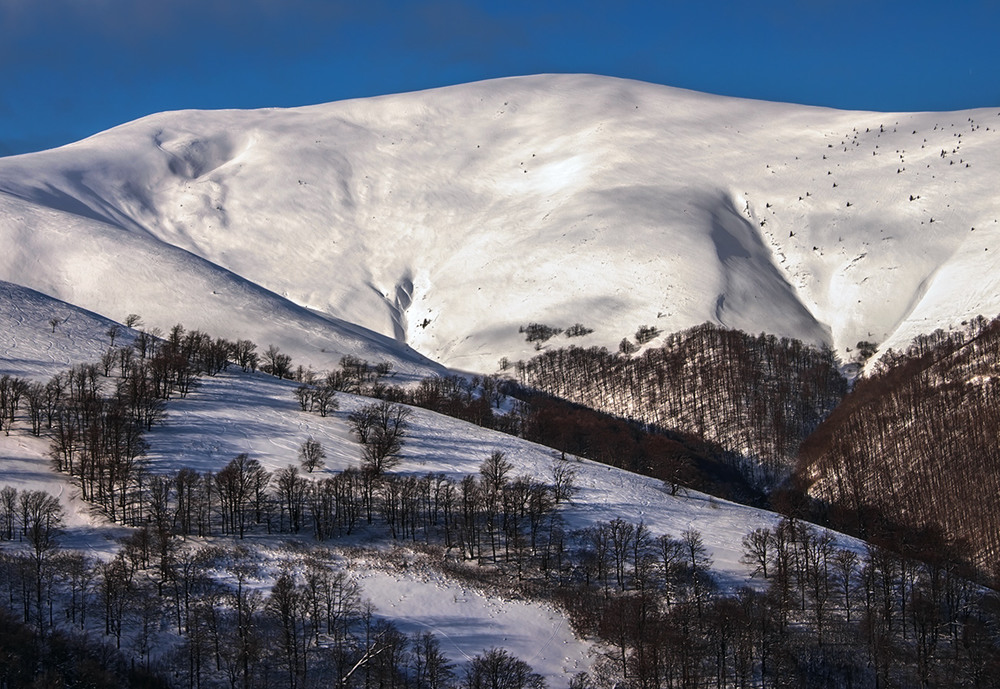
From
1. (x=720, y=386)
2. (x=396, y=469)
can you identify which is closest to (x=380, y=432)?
(x=396, y=469)

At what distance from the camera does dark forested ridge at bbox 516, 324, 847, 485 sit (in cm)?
14312

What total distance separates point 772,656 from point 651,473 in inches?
1913

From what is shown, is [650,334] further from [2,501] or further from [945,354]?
[2,501]

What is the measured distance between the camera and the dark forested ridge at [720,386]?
14312 cm

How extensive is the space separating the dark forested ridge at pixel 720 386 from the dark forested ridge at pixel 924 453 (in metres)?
7.09

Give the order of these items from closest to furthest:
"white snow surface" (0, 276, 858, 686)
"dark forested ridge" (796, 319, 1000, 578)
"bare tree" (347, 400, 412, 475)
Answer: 1. "white snow surface" (0, 276, 858, 686)
2. "bare tree" (347, 400, 412, 475)
3. "dark forested ridge" (796, 319, 1000, 578)

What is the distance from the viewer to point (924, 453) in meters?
113

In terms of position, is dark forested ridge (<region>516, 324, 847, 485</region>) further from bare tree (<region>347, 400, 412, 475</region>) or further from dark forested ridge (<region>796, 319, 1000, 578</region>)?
bare tree (<region>347, 400, 412, 475</region>)

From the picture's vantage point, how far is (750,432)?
5650 inches

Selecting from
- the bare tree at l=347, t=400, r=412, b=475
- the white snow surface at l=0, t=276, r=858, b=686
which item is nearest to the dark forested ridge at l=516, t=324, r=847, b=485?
the white snow surface at l=0, t=276, r=858, b=686

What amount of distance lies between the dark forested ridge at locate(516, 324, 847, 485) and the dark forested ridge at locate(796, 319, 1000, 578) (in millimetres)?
7092

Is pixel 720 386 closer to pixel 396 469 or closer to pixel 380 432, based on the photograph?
pixel 380 432

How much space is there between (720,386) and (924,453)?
159 feet

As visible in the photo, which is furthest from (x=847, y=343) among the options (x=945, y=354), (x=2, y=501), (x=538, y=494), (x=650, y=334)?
(x=2, y=501)
